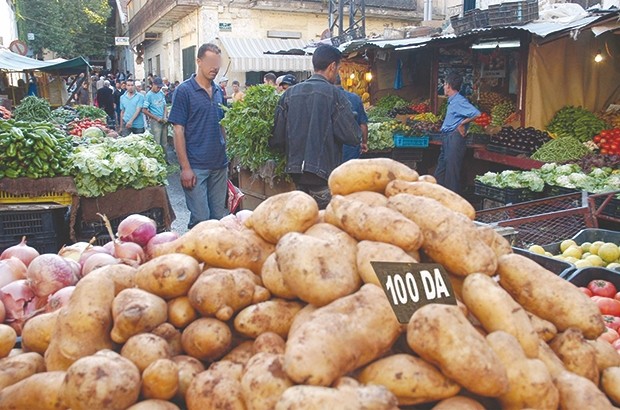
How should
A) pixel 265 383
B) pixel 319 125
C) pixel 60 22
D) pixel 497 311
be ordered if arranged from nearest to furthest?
pixel 265 383 → pixel 497 311 → pixel 319 125 → pixel 60 22

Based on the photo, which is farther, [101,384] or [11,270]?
[11,270]

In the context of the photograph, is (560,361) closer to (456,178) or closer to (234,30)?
(456,178)

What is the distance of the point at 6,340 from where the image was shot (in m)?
2.03

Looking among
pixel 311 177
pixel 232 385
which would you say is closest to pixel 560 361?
pixel 232 385

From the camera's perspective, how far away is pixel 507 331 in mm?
1694

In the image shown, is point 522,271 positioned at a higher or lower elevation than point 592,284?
higher

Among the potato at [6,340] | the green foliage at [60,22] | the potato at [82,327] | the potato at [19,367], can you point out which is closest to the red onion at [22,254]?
the potato at [6,340]

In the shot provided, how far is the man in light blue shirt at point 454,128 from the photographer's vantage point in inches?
331

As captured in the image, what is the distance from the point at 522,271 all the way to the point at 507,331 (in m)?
0.33

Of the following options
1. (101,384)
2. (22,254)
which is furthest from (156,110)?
(101,384)

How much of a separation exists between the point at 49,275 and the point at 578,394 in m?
2.17

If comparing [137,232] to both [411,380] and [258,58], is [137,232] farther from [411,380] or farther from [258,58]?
[258,58]

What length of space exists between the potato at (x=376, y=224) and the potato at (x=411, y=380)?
0.44 meters

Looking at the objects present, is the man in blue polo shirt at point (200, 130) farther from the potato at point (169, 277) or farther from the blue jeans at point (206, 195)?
the potato at point (169, 277)
